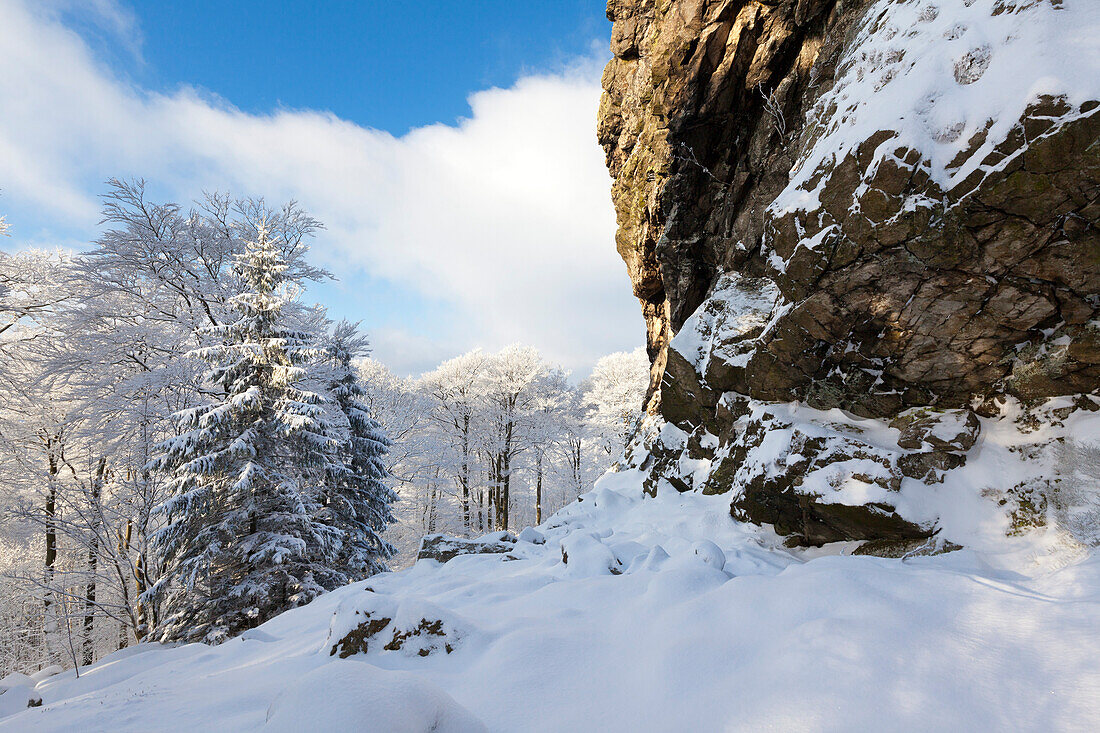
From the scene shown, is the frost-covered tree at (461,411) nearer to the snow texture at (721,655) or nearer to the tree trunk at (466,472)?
the tree trunk at (466,472)

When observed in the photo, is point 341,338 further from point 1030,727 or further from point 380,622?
point 1030,727

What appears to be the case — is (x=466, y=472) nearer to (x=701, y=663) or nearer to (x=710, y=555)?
(x=710, y=555)

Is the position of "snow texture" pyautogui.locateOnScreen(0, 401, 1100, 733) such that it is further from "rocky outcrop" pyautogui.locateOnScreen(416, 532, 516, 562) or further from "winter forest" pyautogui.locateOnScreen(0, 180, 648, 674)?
"winter forest" pyautogui.locateOnScreen(0, 180, 648, 674)

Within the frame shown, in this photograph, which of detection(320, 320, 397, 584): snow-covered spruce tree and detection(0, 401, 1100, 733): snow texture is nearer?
detection(0, 401, 1100, 733): snow texture

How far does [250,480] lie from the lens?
9.55 meters

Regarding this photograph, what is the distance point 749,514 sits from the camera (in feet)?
20.0

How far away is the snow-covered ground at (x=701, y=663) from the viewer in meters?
2.01

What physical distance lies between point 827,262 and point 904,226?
2.90 feet

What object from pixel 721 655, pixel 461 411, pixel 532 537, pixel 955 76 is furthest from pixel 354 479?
pixel 955 76

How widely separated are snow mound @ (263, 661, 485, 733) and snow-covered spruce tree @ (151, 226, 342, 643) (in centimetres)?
871

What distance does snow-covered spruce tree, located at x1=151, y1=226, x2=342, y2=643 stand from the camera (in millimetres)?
9117

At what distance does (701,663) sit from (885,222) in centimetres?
506

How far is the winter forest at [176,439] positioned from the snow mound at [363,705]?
8.69 meters

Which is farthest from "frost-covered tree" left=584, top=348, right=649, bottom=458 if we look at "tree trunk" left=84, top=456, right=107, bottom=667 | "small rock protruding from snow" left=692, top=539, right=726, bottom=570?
"tree trunk" left=84, top=456, right=107, bottom=667
